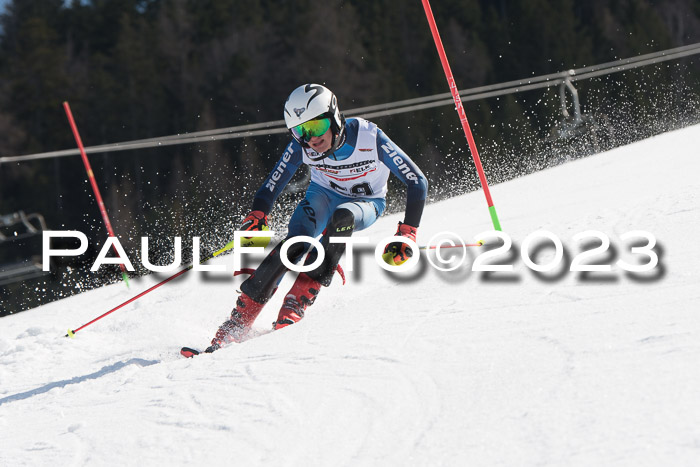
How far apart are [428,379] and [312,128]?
6.33 feet

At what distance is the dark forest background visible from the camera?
28.0m

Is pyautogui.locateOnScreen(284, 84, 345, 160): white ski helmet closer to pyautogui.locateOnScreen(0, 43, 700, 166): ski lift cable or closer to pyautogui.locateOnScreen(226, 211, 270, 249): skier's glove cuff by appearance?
pyautogui.locateOnScreen(226, 211, 270, 249): skier's glove cuff

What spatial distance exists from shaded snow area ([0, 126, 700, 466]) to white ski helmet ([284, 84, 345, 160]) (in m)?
0.86

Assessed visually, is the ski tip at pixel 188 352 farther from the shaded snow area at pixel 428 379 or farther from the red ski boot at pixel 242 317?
the shaded snow area at pixel 428 379

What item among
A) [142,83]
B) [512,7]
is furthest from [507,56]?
[142,83]

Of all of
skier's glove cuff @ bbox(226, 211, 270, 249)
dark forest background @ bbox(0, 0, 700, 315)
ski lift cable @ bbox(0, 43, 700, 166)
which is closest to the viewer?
skier's glove cuff @ bbox(226, 211, 270, 249)

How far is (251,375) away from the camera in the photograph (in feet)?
9.29

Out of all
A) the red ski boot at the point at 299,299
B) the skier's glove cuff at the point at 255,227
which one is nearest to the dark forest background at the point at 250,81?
the skier's glove cuff at the point at 255,227

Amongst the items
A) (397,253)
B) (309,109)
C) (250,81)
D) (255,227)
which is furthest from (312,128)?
(250,81)

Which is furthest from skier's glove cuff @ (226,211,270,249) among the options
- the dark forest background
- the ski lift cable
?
the dark forest background

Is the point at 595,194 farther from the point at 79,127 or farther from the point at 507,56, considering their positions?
the point at 507,56

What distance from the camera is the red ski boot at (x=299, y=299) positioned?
12.6ft

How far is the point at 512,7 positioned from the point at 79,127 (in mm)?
21679

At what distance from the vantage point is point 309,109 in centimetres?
397
